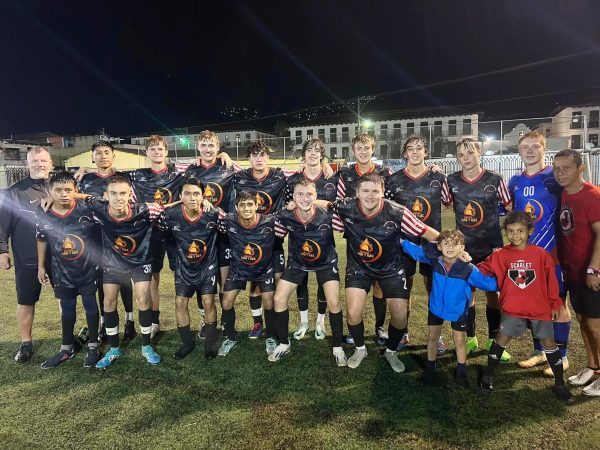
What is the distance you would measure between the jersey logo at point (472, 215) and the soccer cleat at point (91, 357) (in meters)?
3.98

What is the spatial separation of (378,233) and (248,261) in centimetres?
139

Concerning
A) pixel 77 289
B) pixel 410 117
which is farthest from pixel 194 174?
pixel 410 117

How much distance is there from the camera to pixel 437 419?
9.50 feet

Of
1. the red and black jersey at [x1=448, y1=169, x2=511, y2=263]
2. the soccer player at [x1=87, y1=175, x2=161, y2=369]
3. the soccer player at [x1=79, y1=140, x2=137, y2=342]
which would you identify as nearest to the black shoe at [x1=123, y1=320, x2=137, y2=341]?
the soccer player at [x1=79, y1=140, x2=137, y2=342]

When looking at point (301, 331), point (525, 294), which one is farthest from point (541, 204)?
point (301, 331)

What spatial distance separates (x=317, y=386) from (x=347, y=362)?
0.52 metres

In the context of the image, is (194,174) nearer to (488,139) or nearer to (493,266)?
(493,266)

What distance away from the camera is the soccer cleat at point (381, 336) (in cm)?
432

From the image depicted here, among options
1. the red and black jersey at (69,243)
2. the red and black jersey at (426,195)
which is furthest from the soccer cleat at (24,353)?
the red and black jersey at (426,195)

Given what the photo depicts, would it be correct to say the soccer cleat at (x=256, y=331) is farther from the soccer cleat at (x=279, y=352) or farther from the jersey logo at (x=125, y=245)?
the jersey logo at (x=125, y=245)

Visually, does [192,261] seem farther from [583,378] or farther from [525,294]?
[583,378]

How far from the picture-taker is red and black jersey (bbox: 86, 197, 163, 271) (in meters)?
4.10

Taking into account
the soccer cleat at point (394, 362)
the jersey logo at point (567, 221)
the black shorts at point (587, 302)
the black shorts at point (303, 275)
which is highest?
the jersey logo at point (567, 221)

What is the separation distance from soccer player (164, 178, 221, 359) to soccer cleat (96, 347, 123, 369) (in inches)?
23.1
